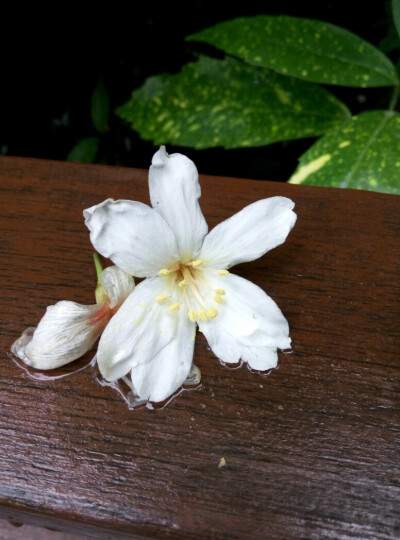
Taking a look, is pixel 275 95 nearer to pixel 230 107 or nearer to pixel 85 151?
pixel 230 107

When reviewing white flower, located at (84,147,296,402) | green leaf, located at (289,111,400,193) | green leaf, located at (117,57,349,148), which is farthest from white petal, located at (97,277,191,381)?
green leaf, located at (117,57,349,148)

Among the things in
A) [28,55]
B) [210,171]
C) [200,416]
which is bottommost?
[210,171]

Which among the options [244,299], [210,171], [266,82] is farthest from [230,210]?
[210,171]

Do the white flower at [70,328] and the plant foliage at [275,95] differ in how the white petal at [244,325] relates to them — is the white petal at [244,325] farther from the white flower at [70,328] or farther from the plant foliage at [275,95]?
the plant foliage at [275,95]

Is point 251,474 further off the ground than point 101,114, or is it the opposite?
point 251,474

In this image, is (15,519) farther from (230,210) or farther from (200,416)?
(230,210)

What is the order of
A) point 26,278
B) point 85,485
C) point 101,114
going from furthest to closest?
point 101,114 < point 26,278 < point 85,485

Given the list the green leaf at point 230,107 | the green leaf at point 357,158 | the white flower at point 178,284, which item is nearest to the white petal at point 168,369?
the white flower at point 178,284

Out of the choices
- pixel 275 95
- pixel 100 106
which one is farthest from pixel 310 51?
pixel 100 106
